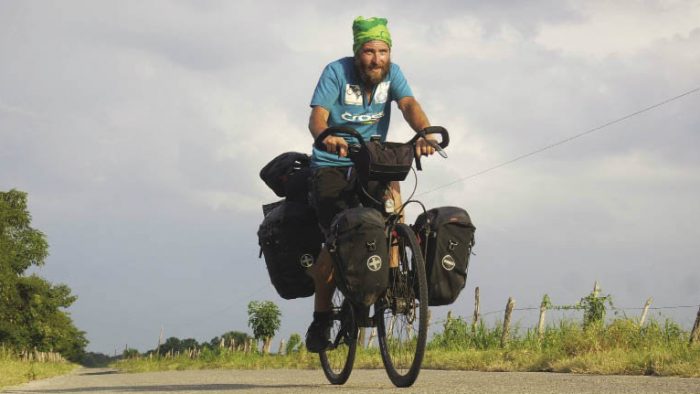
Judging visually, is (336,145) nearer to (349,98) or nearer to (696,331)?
(349,98)

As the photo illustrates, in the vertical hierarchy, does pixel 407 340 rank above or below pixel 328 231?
below

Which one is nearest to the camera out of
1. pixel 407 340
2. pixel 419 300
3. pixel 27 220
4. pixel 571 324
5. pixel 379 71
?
pixel 419 300

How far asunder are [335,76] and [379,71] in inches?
12.4

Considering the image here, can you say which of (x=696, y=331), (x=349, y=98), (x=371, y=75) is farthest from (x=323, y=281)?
(x=696, y=331)

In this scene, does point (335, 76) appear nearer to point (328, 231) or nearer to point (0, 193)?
point (328, 231)

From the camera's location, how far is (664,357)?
890 cm

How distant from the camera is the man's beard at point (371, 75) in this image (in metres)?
6.05

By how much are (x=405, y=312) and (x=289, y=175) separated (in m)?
1.75

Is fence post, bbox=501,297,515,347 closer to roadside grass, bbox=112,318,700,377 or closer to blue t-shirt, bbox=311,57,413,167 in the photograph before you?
roadside grass, bbox=112,318,700,377

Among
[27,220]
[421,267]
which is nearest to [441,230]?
[421,267]

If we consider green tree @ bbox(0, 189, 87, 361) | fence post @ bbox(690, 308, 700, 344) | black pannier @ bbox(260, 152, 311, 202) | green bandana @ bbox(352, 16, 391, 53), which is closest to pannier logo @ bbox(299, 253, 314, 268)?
black pannier @ bbox(260, 152, 311, 202)

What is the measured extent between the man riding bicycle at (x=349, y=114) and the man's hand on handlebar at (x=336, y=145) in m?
0.35

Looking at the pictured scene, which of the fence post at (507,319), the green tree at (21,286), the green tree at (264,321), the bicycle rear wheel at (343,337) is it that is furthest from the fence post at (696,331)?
the green tree at (21,286)

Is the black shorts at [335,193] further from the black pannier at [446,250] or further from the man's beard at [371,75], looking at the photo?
the man's beard at [371,75]
